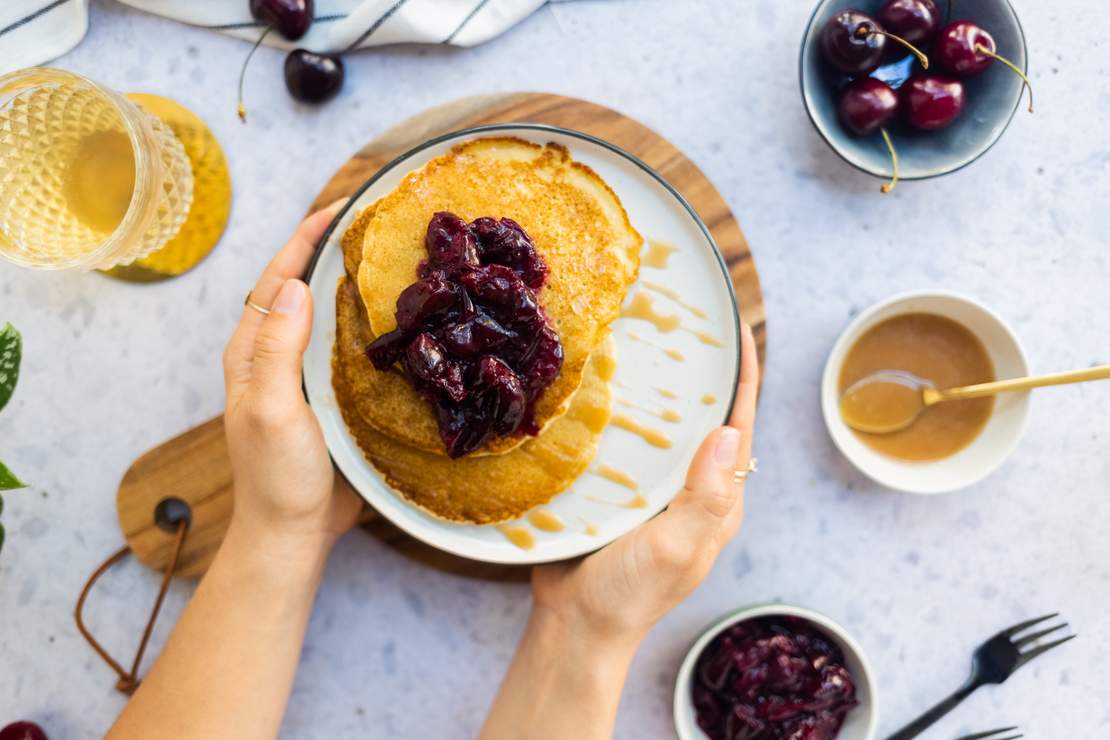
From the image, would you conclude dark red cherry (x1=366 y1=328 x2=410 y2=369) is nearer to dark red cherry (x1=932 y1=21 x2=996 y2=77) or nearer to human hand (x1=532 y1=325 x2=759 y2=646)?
human hand (x1=532 y1=325 x2=759 y2=646)

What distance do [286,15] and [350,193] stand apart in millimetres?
438

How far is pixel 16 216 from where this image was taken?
6.75ft

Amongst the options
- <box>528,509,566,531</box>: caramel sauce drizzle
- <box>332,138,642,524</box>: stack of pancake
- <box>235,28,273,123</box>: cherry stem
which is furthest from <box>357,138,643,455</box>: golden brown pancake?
<box>235,28,273,123</box>: cherry stem

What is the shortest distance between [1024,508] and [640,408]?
1041 millimetres

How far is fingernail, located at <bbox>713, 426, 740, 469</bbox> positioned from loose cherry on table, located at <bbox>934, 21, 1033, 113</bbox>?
1029 millimetres

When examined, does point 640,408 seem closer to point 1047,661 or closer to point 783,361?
point 783,361

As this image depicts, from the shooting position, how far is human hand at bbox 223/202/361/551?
1847 mm

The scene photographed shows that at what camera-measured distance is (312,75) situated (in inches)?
83.4

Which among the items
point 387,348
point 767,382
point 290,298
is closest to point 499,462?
point 387,348

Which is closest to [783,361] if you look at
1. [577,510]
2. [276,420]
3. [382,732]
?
[577,510]

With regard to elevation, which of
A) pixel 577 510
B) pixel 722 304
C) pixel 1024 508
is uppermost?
pixel 722 304

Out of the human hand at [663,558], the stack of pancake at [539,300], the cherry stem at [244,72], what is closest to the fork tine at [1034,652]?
the human hand at [663,558]

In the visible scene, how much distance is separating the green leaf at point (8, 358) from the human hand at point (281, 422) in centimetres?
42

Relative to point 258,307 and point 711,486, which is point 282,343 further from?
point 711,486
